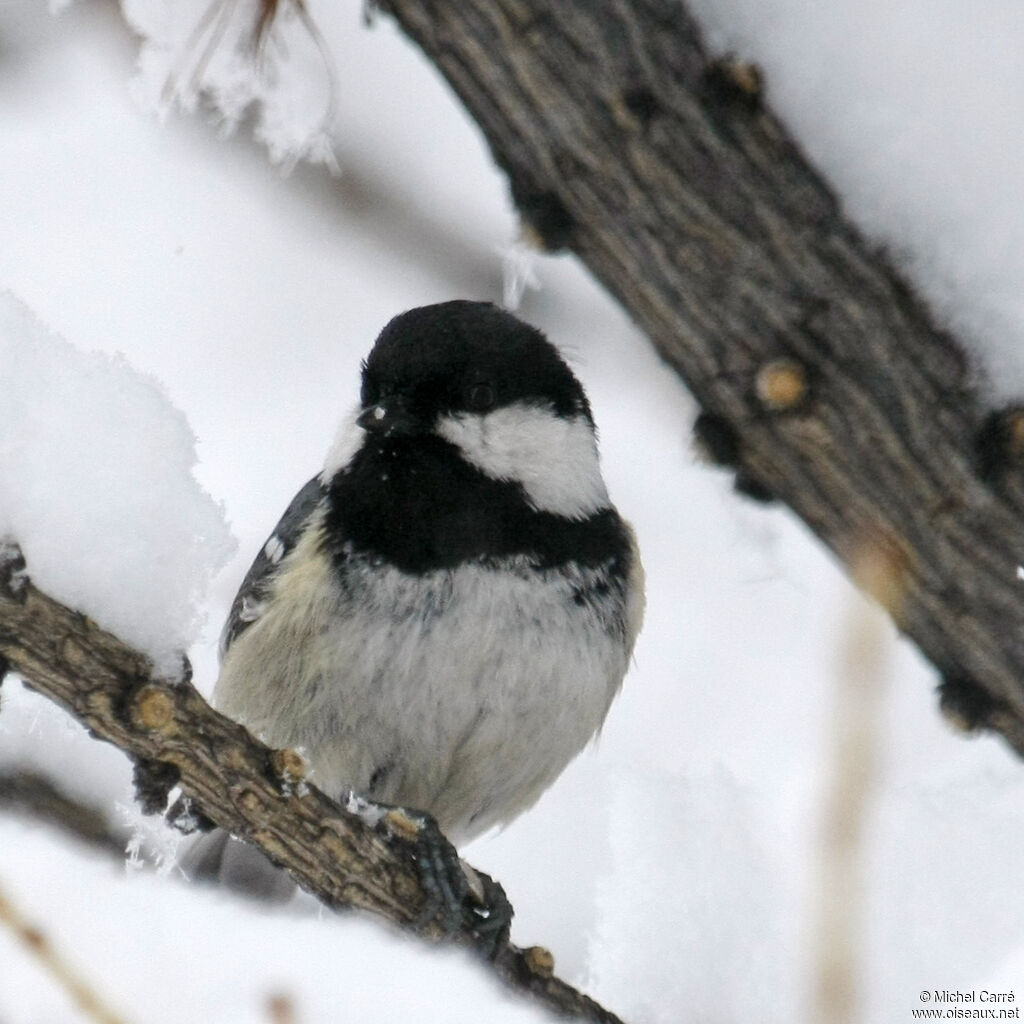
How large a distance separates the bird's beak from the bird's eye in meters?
0.11

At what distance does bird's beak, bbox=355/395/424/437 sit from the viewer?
234cm

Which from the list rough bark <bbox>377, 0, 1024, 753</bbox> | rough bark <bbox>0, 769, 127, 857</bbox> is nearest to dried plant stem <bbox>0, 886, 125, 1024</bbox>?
rough bark <bbox>377, 0, 1024, 753</bbox>

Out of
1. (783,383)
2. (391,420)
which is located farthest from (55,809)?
(783,383)

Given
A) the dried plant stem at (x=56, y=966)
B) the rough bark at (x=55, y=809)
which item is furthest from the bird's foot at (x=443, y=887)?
the dried plant stem at (x=56, y=966)

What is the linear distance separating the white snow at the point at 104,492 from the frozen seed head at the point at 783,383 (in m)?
0.60

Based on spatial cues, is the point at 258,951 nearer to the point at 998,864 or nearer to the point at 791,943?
the point at 791,943

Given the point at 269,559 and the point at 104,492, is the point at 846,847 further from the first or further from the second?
the point at 269,559

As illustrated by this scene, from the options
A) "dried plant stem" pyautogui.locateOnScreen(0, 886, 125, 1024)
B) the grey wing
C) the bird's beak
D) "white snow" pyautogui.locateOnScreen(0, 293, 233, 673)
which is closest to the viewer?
"dried plant stem" pyautogui.locateOnScreen(0, 886, 125, 1024)

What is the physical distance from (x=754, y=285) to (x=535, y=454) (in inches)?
40.8

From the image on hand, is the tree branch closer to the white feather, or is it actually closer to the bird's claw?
the bird's claw

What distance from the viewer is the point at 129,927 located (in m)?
0.73

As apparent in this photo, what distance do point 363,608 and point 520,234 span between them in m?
0.89

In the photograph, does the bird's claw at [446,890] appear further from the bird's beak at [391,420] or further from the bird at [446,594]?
the bird's beak at [391,420]

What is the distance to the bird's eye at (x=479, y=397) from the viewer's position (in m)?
2.43
